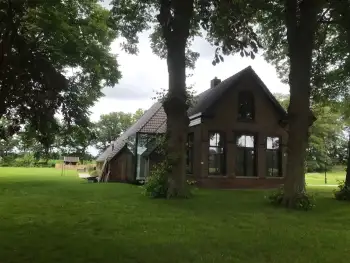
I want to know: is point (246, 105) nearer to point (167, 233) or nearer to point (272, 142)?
point (272, 142)

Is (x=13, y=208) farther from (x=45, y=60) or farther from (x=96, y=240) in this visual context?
(x=45, y=60)

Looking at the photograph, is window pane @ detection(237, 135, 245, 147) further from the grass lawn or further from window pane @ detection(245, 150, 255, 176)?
the grass lawn

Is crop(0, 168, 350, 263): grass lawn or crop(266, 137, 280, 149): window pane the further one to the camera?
crop(266, 137, 280, 149): window pane

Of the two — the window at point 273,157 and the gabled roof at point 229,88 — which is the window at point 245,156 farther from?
the gabled roof at point 229,88

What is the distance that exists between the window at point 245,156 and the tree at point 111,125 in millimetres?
73813

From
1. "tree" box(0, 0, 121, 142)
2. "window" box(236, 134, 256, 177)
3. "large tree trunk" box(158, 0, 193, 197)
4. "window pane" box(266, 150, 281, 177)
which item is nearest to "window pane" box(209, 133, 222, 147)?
"window" box(236, 134, 256, 177)

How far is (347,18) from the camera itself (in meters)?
8.66

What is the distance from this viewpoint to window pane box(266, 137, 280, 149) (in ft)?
92.0

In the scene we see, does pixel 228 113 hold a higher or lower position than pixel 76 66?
lower

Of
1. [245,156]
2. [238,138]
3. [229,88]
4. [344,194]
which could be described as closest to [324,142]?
[245,156]

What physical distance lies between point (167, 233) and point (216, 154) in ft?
56.3

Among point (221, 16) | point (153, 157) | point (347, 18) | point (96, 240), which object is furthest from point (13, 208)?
point (153, 157)

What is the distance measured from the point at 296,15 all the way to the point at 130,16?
326 inches

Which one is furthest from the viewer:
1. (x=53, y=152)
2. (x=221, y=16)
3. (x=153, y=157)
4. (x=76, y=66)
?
(x=153, y=157)
